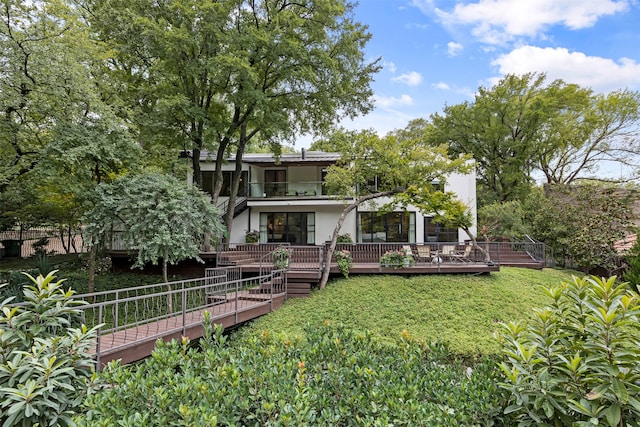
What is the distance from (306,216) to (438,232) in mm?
8254

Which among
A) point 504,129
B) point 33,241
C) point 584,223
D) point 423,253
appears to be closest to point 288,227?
point 423,253

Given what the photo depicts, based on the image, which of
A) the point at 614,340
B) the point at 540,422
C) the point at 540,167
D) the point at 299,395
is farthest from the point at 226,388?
the point at 540,167

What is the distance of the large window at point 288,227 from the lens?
2052 centimetres

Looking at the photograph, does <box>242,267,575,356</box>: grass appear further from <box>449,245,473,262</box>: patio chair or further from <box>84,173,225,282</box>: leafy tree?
<box>84,173,225,282</box>: leafy tree

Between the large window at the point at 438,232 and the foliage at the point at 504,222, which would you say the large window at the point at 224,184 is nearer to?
the large window at the point at 438,232

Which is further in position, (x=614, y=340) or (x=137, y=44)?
(x=137, y=44)

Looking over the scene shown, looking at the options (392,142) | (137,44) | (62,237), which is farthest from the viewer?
(62,237)

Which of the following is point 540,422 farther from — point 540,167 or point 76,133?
point 540,167

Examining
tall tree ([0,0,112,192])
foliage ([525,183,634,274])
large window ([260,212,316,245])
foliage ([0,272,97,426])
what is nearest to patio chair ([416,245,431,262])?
large window ([260,212,316,245])

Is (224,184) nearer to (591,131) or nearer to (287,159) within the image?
(287,159)

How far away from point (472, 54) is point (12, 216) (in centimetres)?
2449

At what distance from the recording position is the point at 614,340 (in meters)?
2.33

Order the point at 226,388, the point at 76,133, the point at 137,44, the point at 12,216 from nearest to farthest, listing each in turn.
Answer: the point at 226,388, the point at 76,133, the point at 137,44, the point at 12,216

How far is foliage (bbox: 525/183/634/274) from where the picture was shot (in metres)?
15.5
